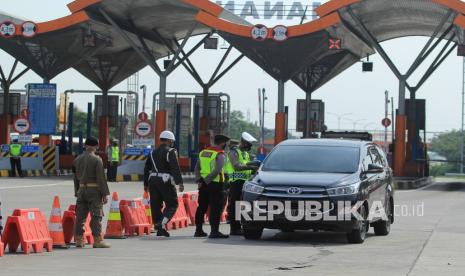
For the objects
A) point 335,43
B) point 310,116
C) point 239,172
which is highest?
point 335,43

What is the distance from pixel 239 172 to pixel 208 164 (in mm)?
1104

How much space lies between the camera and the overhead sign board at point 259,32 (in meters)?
43.0

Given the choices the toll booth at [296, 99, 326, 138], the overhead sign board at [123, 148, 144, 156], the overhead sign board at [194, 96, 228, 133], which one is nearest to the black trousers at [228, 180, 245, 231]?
the overhead sign board at [123, 148, 144, 156]

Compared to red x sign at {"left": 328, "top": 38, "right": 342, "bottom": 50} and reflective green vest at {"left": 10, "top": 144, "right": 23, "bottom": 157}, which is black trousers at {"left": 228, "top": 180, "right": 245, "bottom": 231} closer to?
reflective green vest at {"left": 10, "top": 144, "right": 23, "bottom": 157}

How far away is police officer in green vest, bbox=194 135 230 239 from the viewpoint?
16.7 metres

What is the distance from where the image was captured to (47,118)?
4500cm

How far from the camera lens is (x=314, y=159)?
16781 mm

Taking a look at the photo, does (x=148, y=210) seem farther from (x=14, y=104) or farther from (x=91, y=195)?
(x=14, y=104)

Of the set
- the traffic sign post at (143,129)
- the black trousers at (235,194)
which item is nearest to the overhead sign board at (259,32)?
the traffic sign post at (143,129)

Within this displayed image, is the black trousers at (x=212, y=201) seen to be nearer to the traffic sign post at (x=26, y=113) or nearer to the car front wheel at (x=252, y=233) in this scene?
the car front wheel at (x=252, y=233)

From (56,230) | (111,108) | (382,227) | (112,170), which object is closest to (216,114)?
(111,108)

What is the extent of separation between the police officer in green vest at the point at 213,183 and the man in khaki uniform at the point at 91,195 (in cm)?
242

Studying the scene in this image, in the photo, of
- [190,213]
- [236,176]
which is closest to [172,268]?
[236,176]

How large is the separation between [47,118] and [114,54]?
33.4 ft
